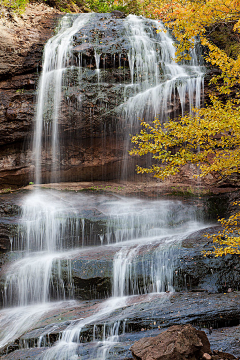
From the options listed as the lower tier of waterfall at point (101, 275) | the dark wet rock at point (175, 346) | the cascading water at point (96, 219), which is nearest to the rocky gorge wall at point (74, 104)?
the cascading water at point (96, 219)

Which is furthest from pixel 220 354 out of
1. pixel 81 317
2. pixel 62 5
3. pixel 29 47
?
pixel 62 5

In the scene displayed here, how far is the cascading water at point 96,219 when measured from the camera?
7.38 meters

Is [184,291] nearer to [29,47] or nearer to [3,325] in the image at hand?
[3,325]

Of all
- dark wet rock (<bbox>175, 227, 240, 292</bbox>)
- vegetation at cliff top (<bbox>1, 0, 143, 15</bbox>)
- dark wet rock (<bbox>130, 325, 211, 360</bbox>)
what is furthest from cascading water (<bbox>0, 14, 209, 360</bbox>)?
vegetation at cliff top (<bbox>1, 0, 143, 15</bbox>)

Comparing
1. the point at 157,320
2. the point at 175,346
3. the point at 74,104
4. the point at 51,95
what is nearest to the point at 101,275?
the point at 157,320

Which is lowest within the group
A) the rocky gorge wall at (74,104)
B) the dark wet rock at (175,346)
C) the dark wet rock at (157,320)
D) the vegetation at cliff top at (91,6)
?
the dark wet rock at (157,320)

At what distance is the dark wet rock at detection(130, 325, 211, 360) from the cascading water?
1294 millimetres

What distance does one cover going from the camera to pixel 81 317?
6.44 meters

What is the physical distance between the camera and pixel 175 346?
4000mm

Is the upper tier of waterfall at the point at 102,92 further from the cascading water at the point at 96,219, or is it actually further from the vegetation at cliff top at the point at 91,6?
the vegetation at cliff top at the point at 91,6

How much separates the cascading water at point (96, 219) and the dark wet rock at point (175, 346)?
1.29 metres

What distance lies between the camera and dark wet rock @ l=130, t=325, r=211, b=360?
3936 mm

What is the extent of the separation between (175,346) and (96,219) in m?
6.80

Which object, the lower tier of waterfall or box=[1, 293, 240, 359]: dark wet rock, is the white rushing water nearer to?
the lower tier of waterfall
